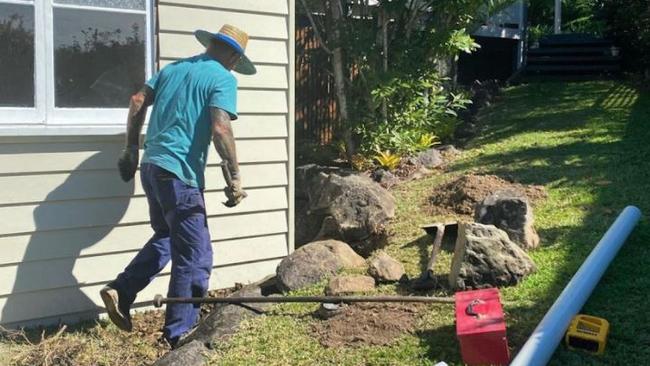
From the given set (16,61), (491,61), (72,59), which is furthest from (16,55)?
(491,61)

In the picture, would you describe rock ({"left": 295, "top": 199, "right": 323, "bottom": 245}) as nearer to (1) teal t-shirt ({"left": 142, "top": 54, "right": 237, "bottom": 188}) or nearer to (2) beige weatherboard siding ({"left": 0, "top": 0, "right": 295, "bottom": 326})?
(2) beige weatherboard siding ({"left": 0, "top": 0, "right": 295, "bottom": 326})

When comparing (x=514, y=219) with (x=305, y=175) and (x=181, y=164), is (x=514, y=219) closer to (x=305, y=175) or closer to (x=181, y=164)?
(x=181, y=164)

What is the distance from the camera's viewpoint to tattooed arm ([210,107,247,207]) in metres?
4.30

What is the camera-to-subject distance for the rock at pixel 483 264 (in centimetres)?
446

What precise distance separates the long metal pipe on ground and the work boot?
2.49 metres

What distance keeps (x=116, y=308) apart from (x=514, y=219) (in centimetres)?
285

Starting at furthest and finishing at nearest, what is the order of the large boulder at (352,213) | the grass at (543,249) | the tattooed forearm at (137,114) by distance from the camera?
1. the large boulder at (352,213)
2. the tattooed forearm at (137,114)
3. the grass at (543,249)

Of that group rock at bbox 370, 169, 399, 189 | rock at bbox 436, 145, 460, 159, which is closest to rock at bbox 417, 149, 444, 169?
rock at bbox 436, 145, 460, 159

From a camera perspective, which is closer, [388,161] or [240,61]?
[240,61]

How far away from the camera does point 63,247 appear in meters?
4.66

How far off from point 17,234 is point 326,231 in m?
2.54

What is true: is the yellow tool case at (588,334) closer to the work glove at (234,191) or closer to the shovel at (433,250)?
the shovel at (433,250)

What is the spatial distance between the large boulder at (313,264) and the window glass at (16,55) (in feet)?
6.60

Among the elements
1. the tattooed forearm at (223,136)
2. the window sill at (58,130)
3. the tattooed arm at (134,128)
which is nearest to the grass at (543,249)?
the tattooed forearm at (223,136)
